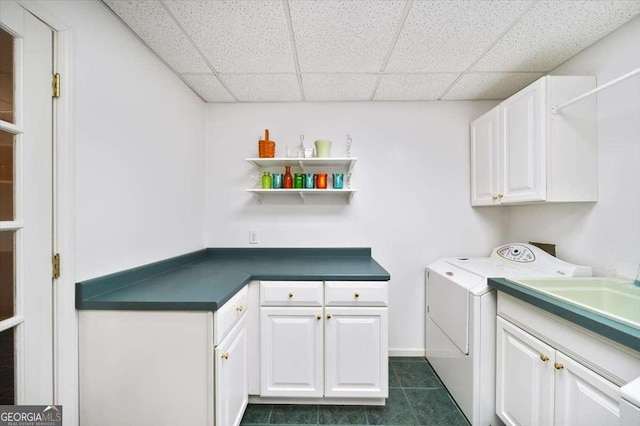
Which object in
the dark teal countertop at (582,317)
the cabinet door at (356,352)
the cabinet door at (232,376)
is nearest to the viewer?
the dark teal countertop at (582,317)

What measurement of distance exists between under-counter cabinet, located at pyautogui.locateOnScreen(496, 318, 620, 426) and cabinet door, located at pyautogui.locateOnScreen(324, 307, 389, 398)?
0.63 meters

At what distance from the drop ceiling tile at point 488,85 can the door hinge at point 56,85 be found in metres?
2.31

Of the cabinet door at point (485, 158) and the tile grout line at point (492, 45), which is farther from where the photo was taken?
the cabinet door at point (485, 158)

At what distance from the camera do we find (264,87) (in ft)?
6.44

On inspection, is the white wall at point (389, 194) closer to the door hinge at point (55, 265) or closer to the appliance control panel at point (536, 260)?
the appliance control panel at point (536, 260)

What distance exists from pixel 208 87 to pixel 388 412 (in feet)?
8.66

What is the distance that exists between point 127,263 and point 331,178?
1538mm

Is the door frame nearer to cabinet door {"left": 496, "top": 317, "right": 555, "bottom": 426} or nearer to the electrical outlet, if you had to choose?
the electrical outlet

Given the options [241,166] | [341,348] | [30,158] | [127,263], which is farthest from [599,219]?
[30,158]

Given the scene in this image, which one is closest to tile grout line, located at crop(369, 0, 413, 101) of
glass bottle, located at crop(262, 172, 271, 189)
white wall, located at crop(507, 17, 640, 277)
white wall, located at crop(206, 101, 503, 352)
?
white wall, located at crop(206, 101, 503, 352)

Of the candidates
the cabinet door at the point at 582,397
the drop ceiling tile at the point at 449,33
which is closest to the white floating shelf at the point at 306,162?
the drop ceiling tile at the point at 449,33

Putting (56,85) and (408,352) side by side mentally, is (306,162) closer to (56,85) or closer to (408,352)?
(56,85)

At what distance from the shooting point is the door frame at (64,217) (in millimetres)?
1018

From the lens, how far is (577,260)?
1.61 metres
